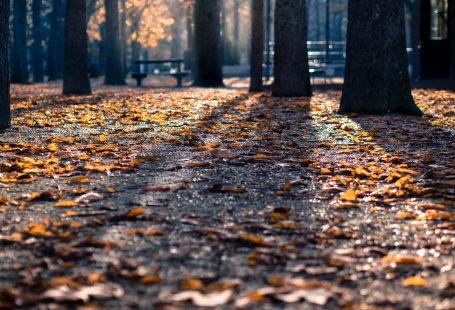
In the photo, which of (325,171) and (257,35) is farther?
(257,35)

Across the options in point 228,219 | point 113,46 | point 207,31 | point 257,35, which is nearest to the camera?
point 228,219

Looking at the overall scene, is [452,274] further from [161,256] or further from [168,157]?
[168,157]

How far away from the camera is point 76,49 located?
2233cm

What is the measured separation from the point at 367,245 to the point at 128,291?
162cm

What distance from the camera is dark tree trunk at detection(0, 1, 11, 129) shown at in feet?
40.4

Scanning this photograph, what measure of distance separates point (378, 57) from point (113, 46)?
19431 mm

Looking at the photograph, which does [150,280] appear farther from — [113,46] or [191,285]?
[113,46]

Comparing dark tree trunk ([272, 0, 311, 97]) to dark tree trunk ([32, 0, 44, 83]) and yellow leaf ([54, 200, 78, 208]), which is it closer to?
yellow leaf ([54, 200, 78, 208])

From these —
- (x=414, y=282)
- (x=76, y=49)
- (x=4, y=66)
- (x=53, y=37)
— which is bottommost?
(x=414, y=282)

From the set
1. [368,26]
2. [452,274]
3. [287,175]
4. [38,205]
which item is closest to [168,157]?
[287,175]

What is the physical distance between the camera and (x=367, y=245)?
509cm

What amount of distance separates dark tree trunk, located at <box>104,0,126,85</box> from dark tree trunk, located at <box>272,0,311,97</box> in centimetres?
1293

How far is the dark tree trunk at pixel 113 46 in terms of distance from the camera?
105 feet

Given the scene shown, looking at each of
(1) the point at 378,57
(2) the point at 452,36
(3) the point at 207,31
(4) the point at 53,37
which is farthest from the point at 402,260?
(4) the point at 53,37
